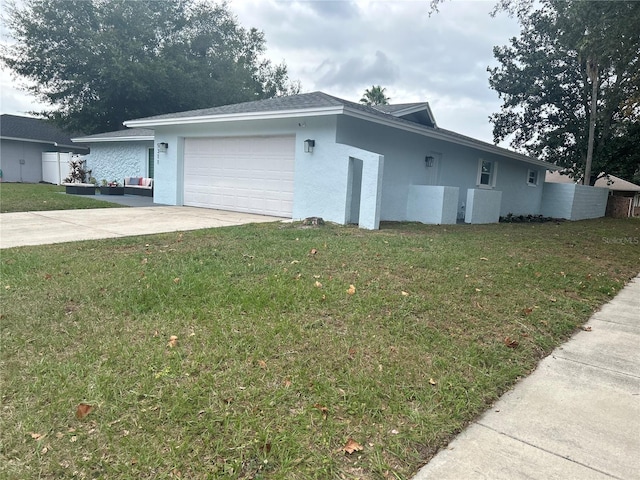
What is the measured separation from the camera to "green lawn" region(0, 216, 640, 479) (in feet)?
7.12

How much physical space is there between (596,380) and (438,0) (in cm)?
887

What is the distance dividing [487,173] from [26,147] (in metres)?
26.7

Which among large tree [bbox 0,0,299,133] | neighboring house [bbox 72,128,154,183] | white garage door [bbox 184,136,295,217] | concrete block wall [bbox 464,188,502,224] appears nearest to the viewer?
white garage door [bbox 184,136,295,217]

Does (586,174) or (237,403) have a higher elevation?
(586,174)

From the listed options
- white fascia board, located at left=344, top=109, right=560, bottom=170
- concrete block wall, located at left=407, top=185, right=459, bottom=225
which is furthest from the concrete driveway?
concrete block wall, located at left=407, top=185, right=459, bottom=225

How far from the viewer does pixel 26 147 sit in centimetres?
2595

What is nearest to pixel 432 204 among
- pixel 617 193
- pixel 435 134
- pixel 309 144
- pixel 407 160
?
pixel 407 160

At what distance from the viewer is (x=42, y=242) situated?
662 centimetres

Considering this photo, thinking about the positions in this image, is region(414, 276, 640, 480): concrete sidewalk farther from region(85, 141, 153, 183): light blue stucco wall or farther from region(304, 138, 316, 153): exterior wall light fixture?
region(85, 141, 153, 183): light blue stucco wall

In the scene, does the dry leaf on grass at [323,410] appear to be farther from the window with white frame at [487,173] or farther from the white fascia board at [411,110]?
the window with white frame at [487,173]

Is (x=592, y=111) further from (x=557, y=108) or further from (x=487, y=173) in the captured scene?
(x=487, y=173)

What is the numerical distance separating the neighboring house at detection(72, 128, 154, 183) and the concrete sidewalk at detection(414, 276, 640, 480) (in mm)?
17605

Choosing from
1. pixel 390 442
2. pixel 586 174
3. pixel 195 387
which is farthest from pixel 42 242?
pixel 586 174

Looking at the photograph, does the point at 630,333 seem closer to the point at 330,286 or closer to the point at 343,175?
the point at 330,286
